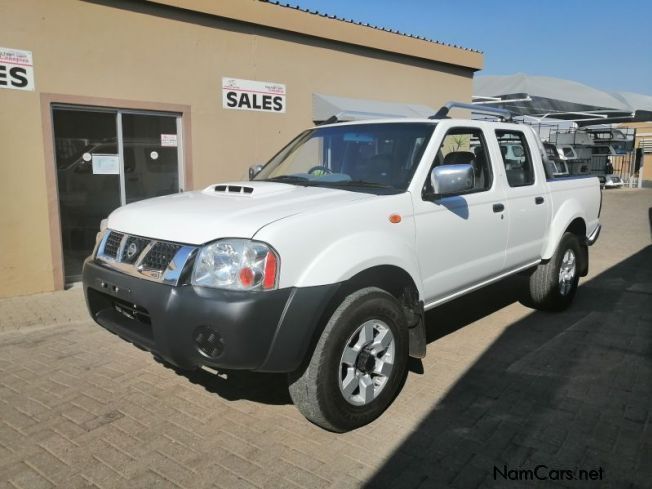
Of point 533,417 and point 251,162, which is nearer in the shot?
point 533,417

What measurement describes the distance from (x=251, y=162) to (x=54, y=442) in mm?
5957

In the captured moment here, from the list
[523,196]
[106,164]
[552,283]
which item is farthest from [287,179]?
[106,164]

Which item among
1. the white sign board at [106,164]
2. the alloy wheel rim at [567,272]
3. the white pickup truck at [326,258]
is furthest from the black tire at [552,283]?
the white sign board at [106,164]

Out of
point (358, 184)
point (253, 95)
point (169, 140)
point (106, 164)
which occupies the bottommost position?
point (358, 184)

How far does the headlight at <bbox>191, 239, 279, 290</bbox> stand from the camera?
2.78 metres

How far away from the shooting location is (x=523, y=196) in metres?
4.80

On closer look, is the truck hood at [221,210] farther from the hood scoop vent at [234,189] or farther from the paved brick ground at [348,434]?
the paved brick ground at [348,434]

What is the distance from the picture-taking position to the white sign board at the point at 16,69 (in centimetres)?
623

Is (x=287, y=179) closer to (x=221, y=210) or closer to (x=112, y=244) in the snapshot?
(x=221, y=210)

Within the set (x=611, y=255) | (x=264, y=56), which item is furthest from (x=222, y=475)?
(x=611, y=255)

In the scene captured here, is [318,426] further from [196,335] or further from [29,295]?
[29,295]

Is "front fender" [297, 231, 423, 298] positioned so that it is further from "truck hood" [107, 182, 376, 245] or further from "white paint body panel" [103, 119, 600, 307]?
"truck hood" [107, 182, 376, 245]

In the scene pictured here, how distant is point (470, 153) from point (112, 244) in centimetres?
281

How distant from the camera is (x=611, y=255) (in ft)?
29.8
